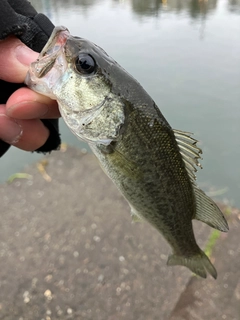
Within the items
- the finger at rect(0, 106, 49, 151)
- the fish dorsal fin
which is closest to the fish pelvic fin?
the fish dorsal fin

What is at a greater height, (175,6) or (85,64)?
(85,64)

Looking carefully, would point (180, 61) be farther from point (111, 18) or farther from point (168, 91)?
point (111, 18)

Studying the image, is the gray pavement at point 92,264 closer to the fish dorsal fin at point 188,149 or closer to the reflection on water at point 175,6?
the fish dorsal fin at point 188,149

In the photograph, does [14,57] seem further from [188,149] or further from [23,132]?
[188,149]

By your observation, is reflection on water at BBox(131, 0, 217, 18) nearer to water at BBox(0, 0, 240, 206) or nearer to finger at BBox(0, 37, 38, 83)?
water at BBox(0, 0, 240, 206)

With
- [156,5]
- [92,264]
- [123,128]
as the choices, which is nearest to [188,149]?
[123,128]

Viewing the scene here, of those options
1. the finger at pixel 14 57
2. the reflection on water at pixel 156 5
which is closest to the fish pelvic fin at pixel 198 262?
the finger at pixel 14 57

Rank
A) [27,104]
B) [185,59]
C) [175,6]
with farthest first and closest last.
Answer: [175,6] → [185,59] → [27,104]

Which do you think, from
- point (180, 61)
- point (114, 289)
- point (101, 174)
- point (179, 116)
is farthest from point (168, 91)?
point (114, 289)
